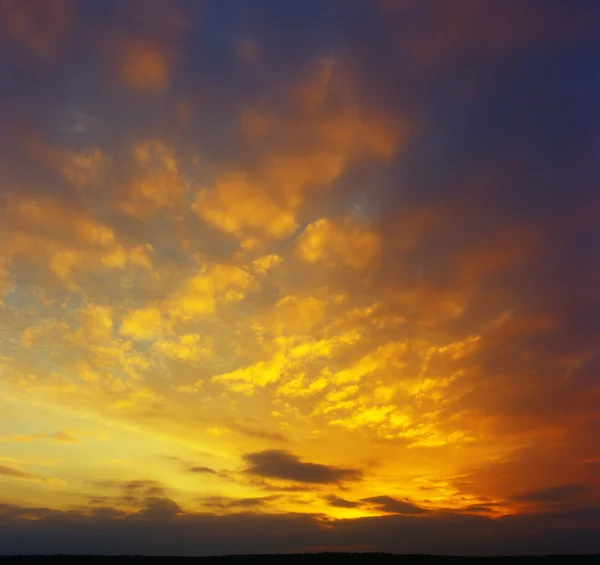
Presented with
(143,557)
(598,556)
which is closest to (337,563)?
(143,557)

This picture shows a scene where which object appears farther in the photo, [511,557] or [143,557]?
[511,557]

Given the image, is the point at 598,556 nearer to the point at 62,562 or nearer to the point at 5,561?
the point at 62,562

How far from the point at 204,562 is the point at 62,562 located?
72.3ft

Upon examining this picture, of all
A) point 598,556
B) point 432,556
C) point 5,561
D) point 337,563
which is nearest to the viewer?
point 5,561

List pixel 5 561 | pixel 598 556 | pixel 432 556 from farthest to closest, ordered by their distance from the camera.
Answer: pixel 598 556, pixel 432 556, pixel 5 561

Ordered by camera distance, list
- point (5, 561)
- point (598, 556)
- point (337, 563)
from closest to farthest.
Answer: point (5, 561) < point (337, 563) < point (598, 556)

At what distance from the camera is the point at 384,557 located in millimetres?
87250

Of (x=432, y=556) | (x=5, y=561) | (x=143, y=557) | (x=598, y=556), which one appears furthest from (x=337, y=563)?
(x=598, y=556)

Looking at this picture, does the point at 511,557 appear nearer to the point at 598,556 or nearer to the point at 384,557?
the point at 598,556

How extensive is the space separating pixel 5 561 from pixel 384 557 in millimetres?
54706

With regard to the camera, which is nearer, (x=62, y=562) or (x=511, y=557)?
(x=62, y=562)

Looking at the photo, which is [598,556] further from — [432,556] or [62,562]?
[62,562]

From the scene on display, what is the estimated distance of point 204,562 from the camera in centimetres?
8825

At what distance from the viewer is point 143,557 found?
89250 millimetres
